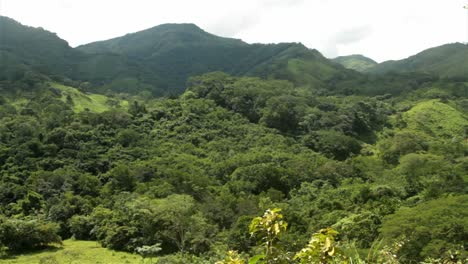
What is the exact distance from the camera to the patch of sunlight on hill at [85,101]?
298 ft

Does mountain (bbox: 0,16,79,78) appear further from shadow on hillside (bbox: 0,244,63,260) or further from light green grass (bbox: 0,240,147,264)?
light green grass (bbox: 0,240,147,264)

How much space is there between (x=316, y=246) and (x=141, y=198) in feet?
144

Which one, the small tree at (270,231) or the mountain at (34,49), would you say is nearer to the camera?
the small tree at (270,231)

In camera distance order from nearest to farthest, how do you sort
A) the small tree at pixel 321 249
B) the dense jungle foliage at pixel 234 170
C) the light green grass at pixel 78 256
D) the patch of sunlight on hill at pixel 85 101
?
the small tree at pixel 321 249, the dense jungle foliage at pixel 234 170, the light green grass at pixel 78 256, the patch of sunlight on hill at pixel 85 101

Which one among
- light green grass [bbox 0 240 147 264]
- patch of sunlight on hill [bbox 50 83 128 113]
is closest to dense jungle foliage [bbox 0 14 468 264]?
patch of sunlight on hill [bbox 50 83 128 113]

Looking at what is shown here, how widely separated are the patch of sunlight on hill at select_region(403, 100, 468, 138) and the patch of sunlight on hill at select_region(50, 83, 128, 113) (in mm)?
58935

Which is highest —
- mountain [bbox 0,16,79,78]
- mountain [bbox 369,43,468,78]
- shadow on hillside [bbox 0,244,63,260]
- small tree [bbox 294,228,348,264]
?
mountain [bbox 0,16,79,78]

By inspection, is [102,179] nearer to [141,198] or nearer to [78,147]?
[78,147]

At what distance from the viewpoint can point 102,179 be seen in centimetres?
5844

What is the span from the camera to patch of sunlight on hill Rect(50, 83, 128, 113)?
9075cm

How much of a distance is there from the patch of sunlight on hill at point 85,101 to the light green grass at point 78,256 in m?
50.1

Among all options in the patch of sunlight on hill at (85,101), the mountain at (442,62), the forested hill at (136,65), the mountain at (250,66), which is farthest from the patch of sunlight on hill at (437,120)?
the mountain at (442,62)

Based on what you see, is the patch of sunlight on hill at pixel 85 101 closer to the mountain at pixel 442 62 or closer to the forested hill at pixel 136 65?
the forested hill at pixel 136 65

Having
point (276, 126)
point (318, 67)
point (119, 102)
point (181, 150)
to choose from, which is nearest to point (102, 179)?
point (181, 150)
